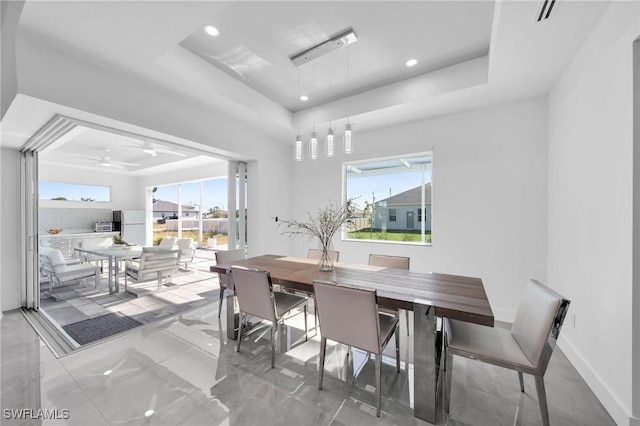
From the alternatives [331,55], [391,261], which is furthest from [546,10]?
[391,261]

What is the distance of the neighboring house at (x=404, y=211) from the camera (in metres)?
3.71

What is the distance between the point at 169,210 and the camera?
8.69m

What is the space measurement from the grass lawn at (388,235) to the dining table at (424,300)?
157 centimetres

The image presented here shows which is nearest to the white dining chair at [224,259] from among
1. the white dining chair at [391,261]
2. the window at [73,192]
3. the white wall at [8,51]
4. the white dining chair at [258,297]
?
the white dining chair at [258,297]

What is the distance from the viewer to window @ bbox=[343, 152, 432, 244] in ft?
12.2

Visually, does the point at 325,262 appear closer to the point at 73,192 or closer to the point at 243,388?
the point at 243,388

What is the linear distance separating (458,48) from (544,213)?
210 centimetres

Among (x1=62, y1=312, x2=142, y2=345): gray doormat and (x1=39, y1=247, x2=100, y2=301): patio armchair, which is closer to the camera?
(x1=62, y1=312, x2=142, y2=345): gray doormat

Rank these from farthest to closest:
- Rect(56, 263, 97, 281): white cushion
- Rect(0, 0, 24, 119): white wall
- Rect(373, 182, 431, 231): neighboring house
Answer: Rect(56, 263, 97, 281): white cushion, Rect(373, 182, 431, 231): neighboring house, Rect(0, 0, 24, 119): white wall

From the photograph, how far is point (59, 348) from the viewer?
2.39m

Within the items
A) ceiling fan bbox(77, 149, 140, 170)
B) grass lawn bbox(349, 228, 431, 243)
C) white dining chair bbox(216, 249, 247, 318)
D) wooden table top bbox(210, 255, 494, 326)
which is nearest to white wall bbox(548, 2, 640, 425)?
wooden table top bbox(210, 255, 494, 326)

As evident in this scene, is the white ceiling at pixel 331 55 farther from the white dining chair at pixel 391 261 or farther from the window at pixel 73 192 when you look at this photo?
the window at pixel 73 192

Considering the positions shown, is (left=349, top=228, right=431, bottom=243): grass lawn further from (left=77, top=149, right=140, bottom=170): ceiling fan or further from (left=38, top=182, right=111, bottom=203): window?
(left=38, top=182, right=111, bottom=203): window

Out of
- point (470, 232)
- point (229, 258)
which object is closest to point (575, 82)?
point (470, 232)
